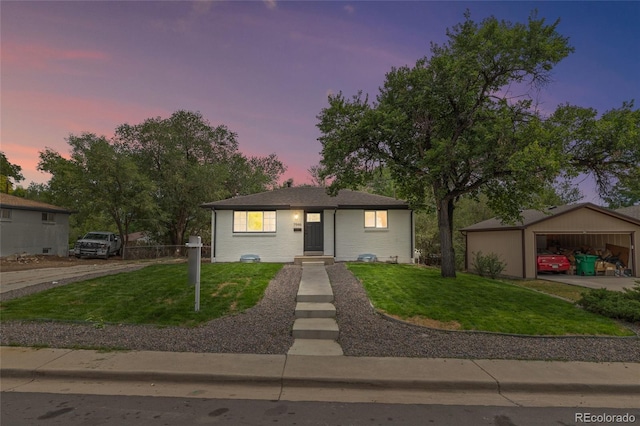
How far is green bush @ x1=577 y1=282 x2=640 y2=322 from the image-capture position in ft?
26.1

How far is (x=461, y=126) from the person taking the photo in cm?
1180

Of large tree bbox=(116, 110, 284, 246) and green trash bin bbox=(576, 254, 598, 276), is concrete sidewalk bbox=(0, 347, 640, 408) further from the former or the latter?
large tree bbox=(116, 110, 284, 246)

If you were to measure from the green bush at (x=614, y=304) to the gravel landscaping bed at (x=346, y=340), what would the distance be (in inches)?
19.0

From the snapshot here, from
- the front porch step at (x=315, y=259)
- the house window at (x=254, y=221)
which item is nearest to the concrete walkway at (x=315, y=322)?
the front porch step at (x=315, y=259)

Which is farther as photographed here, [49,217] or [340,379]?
[49,217]

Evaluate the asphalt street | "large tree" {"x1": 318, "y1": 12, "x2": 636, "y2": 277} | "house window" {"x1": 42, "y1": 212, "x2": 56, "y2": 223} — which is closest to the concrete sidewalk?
the asphalt street

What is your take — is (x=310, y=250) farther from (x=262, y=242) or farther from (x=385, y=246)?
(x=385, y=246)

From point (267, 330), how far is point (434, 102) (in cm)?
917

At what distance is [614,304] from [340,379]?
26.7ft

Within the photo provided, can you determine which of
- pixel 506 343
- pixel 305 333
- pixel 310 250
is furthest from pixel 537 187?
pixel 310 250

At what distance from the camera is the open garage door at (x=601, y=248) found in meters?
19.0

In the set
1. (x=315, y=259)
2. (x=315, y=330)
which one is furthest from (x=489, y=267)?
(x=315, y=330)

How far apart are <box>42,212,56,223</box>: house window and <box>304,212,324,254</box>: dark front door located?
66.7ft

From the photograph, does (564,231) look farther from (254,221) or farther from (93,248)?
(93,248)
